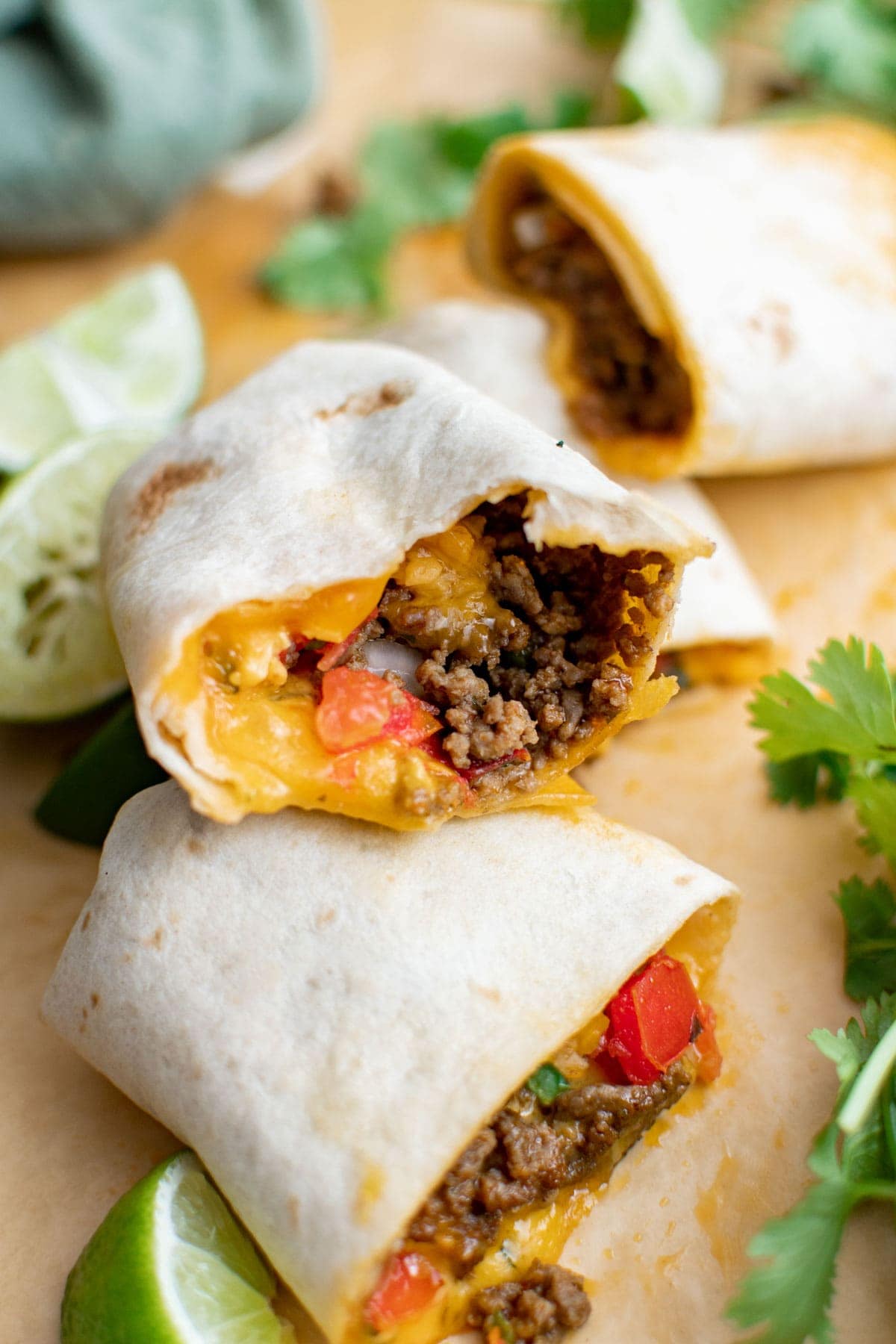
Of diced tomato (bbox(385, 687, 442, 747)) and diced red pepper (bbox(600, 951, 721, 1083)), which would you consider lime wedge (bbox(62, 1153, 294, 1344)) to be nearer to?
diced red pepper (bbox(600, 951, 721, 1083))

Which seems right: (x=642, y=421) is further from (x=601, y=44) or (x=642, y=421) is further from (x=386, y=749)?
(x=601, y=44)

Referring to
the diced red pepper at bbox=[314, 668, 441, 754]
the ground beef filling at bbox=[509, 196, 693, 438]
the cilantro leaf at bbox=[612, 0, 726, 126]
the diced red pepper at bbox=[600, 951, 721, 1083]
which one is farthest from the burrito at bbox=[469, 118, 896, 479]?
the diced red pepper at bbox=[600, 951, 721, 1083]

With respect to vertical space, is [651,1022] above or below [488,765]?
below

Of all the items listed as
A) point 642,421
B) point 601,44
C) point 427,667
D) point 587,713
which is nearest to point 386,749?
point 427,667

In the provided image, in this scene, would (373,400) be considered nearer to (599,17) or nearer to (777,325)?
(777,325)

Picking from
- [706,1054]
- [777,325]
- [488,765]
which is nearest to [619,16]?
[777,325]

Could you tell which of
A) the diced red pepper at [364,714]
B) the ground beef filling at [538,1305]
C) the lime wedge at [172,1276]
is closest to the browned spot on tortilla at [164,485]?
the diced red pepper at [364,714]

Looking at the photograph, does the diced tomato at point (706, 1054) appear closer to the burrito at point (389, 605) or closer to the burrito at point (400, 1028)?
the burrito at point (400, 1028)
